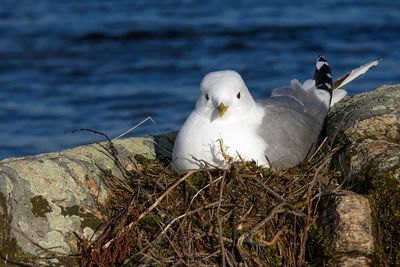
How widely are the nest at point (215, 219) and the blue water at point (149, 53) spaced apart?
4625mm

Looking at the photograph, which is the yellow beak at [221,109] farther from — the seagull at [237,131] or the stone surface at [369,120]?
the stone surface at [369,120]

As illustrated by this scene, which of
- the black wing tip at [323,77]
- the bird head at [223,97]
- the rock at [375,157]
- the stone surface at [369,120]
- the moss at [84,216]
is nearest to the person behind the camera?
the rock at [375,157]

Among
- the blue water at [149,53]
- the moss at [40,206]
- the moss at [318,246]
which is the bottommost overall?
the blue water at [149,53]

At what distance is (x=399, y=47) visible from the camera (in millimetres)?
14047

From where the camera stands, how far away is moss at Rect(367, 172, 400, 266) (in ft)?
15.3

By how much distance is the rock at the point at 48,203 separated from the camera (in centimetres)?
487

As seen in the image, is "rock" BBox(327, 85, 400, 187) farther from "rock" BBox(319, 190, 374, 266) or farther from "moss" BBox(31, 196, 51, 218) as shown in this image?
"moss" BBox(31, 196, 51, 218)

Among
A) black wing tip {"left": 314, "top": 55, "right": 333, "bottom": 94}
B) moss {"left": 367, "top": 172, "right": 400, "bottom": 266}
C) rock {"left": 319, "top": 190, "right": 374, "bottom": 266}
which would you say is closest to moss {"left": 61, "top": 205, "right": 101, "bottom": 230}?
rock {"left": 319, "top": 190, "right": 374, "bottom": 266}

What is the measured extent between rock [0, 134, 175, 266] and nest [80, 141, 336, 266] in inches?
4.2

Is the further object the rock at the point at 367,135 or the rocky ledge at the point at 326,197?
the rock at the point at 367,135

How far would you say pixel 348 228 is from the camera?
462 cm

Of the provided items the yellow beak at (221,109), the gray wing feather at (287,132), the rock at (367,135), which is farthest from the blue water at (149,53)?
the yellow beak at (221,109)

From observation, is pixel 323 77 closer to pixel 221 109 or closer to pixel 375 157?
pixel 221 109

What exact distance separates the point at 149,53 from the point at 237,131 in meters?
9.31
